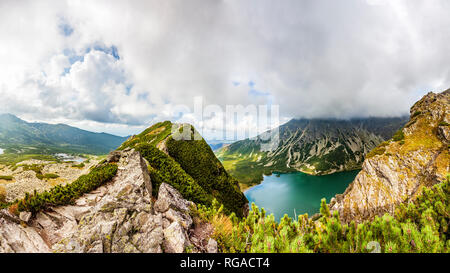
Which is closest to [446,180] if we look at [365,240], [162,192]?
[365,240]

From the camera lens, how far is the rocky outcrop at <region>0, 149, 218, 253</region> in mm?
5496

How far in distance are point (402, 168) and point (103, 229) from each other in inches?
2909

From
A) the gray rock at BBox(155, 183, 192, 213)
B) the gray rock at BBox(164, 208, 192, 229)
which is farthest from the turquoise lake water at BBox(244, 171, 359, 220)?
the gray rock at BBox(164, 208, 192, 229)

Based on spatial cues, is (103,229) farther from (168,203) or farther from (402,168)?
(402,168)

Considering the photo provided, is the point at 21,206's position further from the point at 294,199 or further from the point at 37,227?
the point at 294,199

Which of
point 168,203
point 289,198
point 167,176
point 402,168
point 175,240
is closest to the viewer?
point 175,240

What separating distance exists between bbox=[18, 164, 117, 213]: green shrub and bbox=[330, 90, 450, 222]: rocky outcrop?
6205 centimetres

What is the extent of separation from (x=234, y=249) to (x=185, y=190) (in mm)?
10478

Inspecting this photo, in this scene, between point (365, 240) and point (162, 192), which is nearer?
point (365, 240)

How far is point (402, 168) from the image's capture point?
49969 millimetres

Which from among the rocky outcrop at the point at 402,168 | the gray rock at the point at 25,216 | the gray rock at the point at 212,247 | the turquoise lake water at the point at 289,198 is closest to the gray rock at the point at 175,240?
the gray rock at the point at 212,247

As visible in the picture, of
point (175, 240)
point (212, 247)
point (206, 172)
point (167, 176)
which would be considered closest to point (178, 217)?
point (175, 240)
